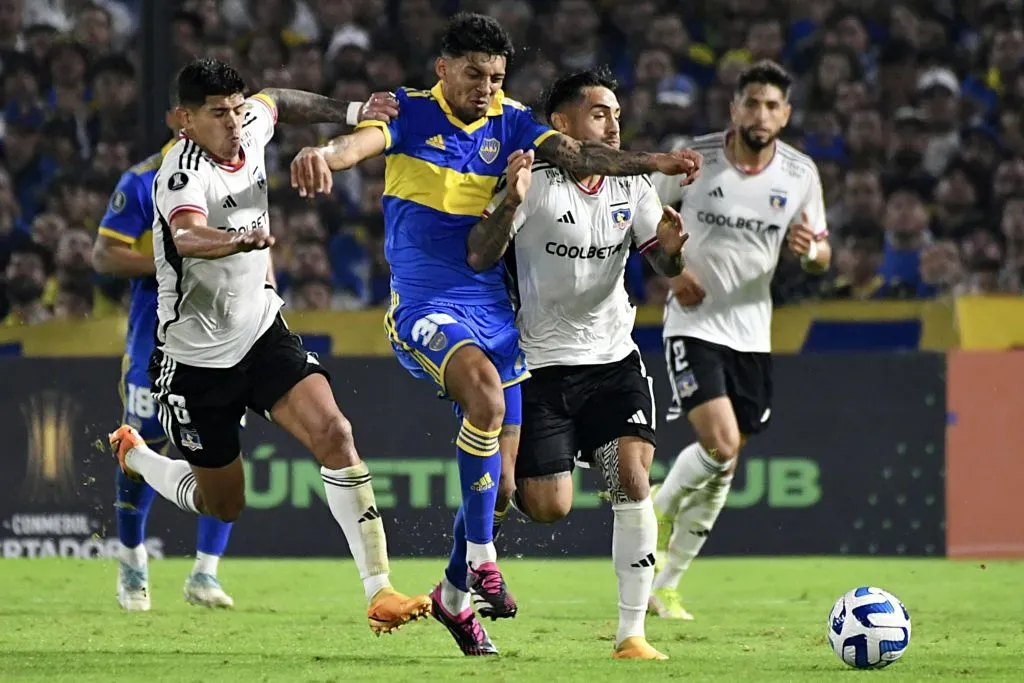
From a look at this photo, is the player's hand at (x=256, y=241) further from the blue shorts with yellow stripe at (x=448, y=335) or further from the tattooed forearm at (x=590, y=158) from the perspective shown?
the tattooed forearm at (x=590, y=158)

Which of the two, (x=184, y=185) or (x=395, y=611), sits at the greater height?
→ (x=184, y=185)

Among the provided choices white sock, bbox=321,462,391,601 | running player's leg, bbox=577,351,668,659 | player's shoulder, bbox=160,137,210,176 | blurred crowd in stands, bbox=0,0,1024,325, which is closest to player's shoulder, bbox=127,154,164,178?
player's shoulder, bbox=160,137,210,176

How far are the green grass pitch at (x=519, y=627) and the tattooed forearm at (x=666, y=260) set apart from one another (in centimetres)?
155

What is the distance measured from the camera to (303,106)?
7.42 metres

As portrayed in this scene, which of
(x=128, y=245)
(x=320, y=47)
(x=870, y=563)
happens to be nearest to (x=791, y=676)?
(x=128, y=245)

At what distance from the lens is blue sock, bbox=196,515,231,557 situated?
9055mm

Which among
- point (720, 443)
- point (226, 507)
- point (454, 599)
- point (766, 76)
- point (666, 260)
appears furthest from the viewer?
point (766, 76)

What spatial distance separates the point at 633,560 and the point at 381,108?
81.0 inches

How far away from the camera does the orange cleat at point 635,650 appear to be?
6.49 m

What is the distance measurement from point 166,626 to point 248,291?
1.79 metres

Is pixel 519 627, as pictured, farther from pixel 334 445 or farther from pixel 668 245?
pixel 668 245

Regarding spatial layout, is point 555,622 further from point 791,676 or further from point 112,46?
point 112,46

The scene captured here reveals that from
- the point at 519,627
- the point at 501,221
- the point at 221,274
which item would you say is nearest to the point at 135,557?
the point at 519,627

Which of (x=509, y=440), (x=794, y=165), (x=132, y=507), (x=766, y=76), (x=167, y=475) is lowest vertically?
(x=132, y=507)
